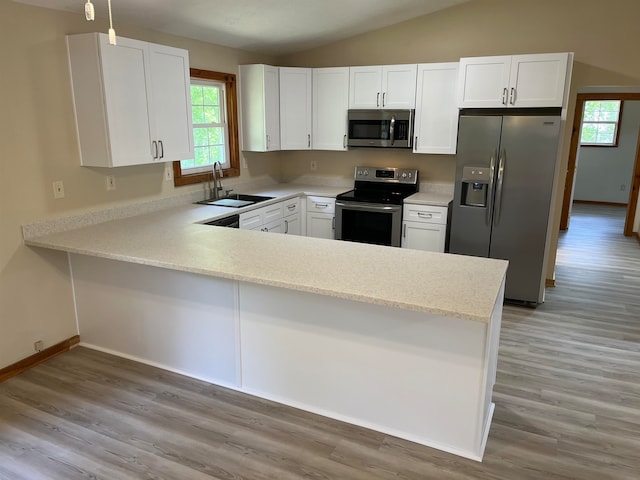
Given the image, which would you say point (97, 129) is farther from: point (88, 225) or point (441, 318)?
point (441, 318)

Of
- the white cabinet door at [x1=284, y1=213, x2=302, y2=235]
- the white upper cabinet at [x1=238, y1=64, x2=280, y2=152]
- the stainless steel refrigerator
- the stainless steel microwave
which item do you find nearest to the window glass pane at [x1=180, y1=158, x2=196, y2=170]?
the white upper cabinet at [x1=238, y1=64, x2=280, y2=152]

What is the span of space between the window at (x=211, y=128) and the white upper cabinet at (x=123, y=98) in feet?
2.22

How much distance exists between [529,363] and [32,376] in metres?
3.35

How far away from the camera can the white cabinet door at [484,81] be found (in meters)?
4.02

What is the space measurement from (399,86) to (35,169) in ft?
10.8

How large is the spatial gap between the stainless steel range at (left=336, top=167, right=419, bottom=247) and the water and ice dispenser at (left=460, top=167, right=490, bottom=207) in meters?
0.62

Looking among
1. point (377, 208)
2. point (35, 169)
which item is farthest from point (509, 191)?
point (35, 169)

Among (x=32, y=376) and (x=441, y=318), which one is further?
(x=32, y=376)

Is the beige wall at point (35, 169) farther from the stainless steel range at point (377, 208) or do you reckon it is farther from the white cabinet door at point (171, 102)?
the stainless steel range at point (377, 208)

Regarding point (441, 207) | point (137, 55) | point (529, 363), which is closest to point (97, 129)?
point (137, 55)

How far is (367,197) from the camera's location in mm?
4738

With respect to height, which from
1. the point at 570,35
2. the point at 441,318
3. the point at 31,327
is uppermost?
the point at 570,35

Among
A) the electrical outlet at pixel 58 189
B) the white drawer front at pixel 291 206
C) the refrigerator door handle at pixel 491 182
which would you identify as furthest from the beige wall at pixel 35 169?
the refrigerator door handle at pixel 491 182

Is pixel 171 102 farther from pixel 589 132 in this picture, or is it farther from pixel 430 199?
pixel 589 132
